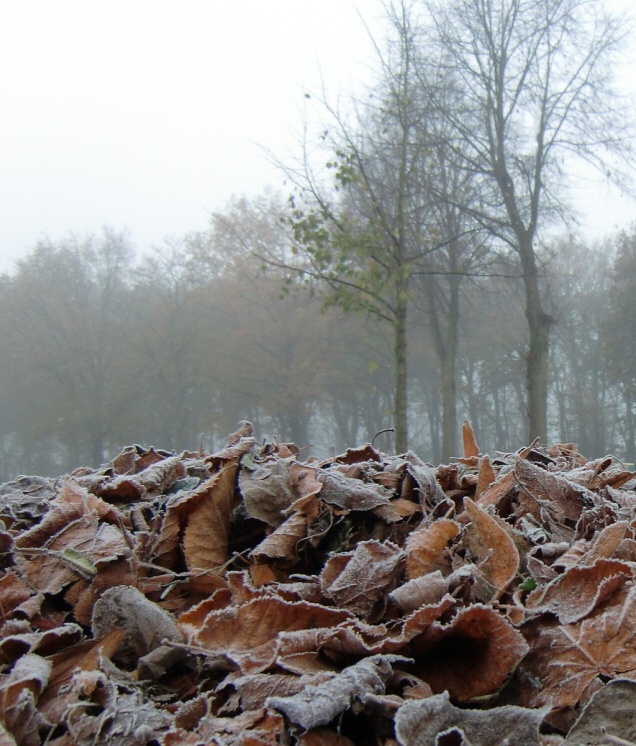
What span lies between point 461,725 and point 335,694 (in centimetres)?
19

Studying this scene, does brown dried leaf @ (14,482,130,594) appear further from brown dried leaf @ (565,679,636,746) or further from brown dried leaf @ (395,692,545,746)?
brown dried leaf @ (565,679,636,746)

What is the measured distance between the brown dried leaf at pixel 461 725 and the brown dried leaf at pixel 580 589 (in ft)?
0.84

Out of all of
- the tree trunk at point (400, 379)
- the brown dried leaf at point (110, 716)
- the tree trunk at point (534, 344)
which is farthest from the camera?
the tree trunk at point (534, 344)

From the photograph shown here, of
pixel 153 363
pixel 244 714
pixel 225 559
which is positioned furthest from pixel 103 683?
pixel 153 363

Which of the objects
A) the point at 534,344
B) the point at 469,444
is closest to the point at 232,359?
the point at 534,344

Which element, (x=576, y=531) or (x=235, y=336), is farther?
(x=235, y=336)

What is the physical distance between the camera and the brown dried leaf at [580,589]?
3.86ft

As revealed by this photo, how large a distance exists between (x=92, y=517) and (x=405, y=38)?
1142 centimetres

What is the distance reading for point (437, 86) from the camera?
12898 mm

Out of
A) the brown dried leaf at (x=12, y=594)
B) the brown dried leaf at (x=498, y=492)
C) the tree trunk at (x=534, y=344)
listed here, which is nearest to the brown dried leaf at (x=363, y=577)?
the brown dried leaf at (x=498, y=492)

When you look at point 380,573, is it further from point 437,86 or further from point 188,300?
point 188,300

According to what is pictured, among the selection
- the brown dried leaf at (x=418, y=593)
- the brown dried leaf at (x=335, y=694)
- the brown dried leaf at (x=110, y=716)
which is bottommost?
the brown dried leaf at (x=110, y=716)

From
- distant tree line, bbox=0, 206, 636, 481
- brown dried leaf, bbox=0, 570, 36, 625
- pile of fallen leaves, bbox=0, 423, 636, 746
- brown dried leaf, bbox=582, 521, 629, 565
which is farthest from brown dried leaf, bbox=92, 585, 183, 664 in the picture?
distant tree line, bbox=0, 206, 636, 481

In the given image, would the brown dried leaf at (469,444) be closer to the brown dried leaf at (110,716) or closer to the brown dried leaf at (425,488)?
the brown dried leaf at (425,488)
